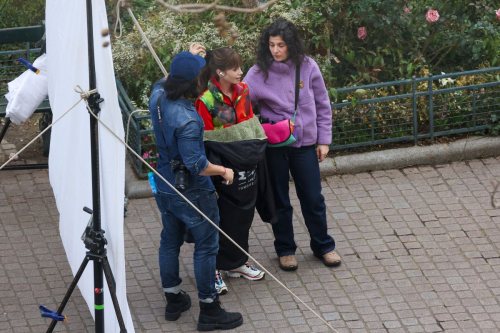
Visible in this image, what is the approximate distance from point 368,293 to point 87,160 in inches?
89.8

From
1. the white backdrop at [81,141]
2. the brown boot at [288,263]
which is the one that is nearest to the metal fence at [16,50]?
the white backdrop at [81,141]

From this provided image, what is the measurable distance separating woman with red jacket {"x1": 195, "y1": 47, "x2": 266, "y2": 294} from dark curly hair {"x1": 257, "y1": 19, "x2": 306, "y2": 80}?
0.31m

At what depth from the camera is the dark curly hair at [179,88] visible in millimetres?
5184

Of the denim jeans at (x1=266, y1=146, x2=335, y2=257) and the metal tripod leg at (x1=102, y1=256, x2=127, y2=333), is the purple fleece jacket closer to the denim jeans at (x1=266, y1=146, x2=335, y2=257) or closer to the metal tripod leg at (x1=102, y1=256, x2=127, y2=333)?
the denim jeans at (x1=266, y1=146, x2=335, y2=257)

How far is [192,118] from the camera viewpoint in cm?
517

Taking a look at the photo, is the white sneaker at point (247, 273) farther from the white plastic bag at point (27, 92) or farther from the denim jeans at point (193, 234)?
the white plastic bag at point (27, 92)

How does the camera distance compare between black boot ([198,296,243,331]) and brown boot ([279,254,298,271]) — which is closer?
black boot ([198,296,243,331])

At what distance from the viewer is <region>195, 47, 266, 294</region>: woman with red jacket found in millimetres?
5590

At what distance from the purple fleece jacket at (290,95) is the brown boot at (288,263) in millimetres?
887

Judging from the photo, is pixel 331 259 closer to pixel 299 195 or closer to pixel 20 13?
pixel 299 195

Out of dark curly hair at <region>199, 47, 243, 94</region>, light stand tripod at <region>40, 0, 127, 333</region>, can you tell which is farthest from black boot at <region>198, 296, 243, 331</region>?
dark curly hair at <region>199, 47, 243, 94</region>

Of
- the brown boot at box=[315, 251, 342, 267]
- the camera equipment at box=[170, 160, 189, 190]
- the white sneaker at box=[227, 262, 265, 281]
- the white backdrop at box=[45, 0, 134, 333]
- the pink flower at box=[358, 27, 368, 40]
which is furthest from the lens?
the pink flower at box=[358, 27, 368, 40]

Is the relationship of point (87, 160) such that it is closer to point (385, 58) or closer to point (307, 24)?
point (307, 24)

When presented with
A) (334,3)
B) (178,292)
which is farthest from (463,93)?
(178,292)
